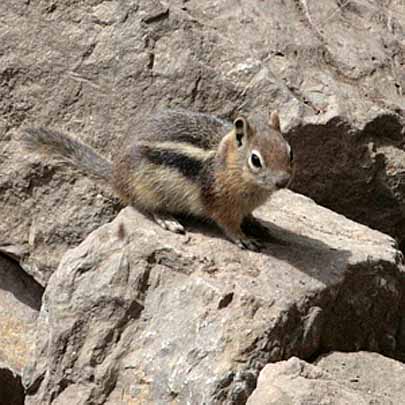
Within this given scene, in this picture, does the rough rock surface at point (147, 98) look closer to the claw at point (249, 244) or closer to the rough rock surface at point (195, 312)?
the rough rock surface at point (195, 312)

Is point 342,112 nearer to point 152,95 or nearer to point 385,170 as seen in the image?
point 385,170

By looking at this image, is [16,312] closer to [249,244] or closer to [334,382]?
[249,244]

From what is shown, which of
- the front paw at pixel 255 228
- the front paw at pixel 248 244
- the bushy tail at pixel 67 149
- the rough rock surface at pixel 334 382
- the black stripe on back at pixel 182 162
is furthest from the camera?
the bushy tail at pixel 67 149

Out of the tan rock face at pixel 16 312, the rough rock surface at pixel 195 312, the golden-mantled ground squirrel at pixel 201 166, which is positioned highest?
the golden-mantled ground squirrel at pixel 201 166

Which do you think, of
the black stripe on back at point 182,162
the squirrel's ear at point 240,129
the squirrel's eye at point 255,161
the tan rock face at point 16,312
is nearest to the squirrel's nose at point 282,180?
the squirrel's eye at point 255,161

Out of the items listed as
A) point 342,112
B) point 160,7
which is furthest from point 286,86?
point 160,7

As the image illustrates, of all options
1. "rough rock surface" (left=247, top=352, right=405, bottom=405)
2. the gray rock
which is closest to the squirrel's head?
"rough rock surface" (left=247, top=352, right=405, bottom=405)

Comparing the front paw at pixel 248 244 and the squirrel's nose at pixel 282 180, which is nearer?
the squirrel's nose at pixel 282 180

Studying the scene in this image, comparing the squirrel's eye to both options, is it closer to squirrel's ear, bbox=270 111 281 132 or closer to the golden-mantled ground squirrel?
the golden-mantled ground squirrel

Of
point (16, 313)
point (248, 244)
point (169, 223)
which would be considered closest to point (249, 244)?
point (248, 244)
